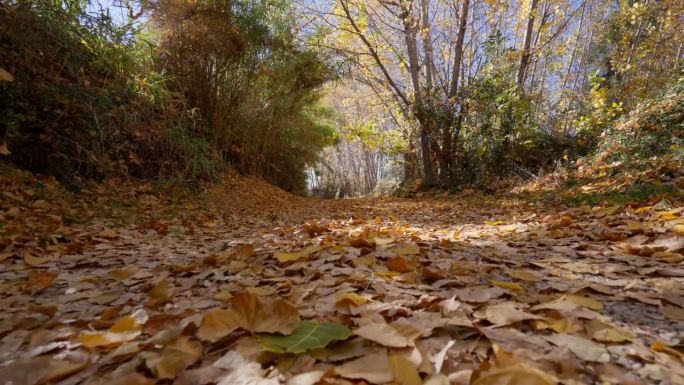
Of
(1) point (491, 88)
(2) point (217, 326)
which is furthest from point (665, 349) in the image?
(1) point (491, 88)

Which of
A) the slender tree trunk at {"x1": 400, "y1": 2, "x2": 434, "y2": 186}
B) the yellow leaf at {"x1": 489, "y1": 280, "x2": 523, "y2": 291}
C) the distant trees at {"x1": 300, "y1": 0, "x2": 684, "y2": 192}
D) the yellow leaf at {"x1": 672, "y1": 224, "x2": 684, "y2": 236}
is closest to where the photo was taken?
the yellow leaf at {"x1": 489, "y1": 280, "x2": 523, "y2": 291}

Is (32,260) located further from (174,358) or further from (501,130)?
(501,130)

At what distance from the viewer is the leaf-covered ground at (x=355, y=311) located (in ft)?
1.93

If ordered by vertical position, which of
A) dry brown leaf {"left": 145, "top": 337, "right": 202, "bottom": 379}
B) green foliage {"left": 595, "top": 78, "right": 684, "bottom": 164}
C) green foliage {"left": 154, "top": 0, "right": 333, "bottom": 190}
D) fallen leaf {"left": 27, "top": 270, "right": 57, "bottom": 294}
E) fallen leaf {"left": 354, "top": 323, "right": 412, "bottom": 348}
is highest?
green foliage {"left": 154, "top": 0, "right": 333, "bottom": 190}

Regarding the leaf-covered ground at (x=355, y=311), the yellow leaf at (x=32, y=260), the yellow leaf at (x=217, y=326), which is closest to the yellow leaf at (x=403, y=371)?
the leaf-covered ground at (x=355, y=311)

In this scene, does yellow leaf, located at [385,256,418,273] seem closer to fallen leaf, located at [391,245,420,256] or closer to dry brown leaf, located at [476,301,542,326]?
fallen leaf, located at [391,245,420,256]

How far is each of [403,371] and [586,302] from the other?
1.83ft

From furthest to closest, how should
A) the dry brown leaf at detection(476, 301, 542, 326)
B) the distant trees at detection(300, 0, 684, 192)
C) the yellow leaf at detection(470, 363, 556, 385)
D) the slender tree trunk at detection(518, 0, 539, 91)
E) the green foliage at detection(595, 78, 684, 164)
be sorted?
the distant trees at detection(300, 0, 684, 192) < the slender tree trunk at detection(518, 0, 539, 91) < the green foliage at detection(595, 78, 684, 164) < the dry brown leaf at detection(476, 301, 542, 326) < the yellow leaf at detection(470, 363, 556, 385)

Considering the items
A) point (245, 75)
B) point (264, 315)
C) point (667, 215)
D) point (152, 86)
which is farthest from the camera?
point (245, 75)

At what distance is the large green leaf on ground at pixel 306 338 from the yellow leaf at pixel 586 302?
0.58m

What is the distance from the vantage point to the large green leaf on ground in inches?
24.3

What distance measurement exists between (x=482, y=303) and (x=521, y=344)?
21cm

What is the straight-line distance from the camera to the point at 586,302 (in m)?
0.83

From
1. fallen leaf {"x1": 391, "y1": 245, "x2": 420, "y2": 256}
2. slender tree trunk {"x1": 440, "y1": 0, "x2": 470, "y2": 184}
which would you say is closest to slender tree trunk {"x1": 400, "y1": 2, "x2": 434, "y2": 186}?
slender tree trunk {"x1": 440, "y1": 0, "x2": 470, "y2": 184}
